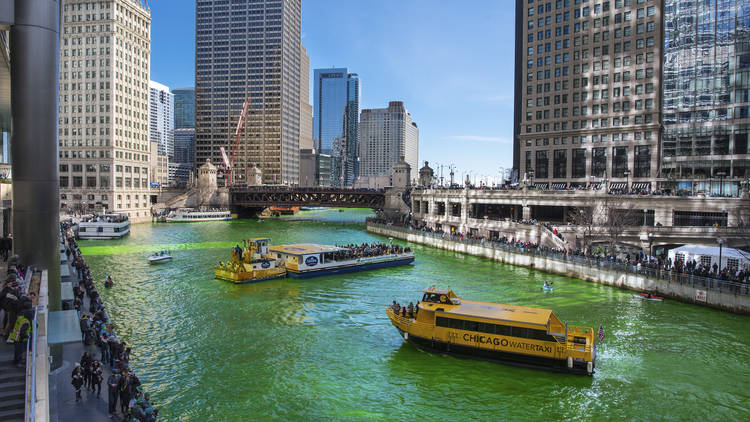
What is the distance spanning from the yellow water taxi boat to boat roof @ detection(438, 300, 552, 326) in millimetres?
26072

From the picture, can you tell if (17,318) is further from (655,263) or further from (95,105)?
(95,105)

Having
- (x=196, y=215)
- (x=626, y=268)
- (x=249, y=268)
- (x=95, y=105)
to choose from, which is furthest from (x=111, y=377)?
(x=196, y=215)

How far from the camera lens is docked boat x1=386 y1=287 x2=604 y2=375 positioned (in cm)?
2747

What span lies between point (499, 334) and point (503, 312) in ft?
5.81

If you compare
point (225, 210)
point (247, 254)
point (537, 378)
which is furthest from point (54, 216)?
point (225, 210)

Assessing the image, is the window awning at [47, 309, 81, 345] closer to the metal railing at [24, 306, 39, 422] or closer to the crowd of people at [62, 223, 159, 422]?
the metal railing at [24, 306, 39, 422]

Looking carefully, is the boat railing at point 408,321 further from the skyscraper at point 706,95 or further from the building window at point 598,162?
the building window at point 598,162

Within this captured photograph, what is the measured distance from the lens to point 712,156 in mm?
84562

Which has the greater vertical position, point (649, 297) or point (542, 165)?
point (542, 165)

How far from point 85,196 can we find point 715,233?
12347cm

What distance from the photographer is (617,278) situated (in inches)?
1900

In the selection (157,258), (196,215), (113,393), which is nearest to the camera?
(113,393)

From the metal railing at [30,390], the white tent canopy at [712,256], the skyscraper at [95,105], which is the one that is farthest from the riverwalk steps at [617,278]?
the skyscraper at [95,105]

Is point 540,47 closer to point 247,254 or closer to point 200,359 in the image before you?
point 247,254
